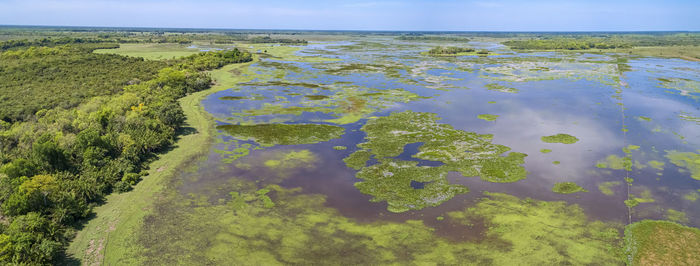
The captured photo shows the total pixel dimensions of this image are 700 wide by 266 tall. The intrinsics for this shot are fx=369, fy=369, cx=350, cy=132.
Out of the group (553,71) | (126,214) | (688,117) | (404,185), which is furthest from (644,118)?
(126,214)

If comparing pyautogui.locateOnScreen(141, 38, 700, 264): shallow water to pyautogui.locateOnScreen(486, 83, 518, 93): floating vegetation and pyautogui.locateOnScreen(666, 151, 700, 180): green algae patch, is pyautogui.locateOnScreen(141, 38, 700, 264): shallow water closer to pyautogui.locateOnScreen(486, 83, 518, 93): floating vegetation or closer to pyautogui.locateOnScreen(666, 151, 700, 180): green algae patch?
pyautogui.locateOnScreen(666, 151, 700, 180): green algae patch

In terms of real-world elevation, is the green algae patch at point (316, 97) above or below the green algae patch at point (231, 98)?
above

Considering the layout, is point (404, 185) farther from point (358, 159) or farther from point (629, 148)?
point (629, 148)

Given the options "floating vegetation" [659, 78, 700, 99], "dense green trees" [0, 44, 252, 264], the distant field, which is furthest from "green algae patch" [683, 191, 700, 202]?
the distant field

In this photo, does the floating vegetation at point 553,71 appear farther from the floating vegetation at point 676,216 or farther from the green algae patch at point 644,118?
the floating vegetation at point 676,216

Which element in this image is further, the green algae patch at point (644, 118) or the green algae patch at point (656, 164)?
the green algae patch at point (644, 118)

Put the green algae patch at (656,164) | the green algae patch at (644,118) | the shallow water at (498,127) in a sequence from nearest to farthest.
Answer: the shallow water at (498,127) → the green algae patch at (656,164) → the green algae patch at (644,118)

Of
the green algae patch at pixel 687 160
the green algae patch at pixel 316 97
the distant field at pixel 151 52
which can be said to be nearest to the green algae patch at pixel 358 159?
the green algae patch at pixel 316 97
